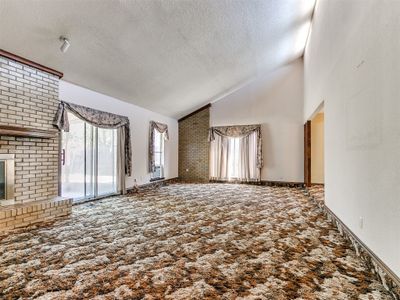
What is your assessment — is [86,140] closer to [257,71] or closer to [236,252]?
[236,252]

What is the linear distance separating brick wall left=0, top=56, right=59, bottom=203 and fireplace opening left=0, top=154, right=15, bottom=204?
67mm

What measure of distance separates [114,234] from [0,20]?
9.74 feet

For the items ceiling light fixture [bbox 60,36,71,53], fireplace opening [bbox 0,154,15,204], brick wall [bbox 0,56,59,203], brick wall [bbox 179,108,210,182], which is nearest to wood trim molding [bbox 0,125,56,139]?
brick wall [bbox 0,56,59,203]

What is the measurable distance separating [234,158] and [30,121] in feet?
19.9

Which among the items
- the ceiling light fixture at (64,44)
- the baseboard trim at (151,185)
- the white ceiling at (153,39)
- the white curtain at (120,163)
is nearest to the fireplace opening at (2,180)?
the white ceiling at (153,39)

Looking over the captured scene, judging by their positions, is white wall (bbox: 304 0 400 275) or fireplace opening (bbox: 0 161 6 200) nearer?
white wall (bbox: 304 0 400 275)

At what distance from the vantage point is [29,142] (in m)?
3.79

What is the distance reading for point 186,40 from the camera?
14.4ft

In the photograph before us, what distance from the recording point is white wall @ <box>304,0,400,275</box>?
5.76 ft

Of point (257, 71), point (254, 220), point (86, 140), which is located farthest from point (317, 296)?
point (257, 71)

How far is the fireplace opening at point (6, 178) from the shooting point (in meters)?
3.47

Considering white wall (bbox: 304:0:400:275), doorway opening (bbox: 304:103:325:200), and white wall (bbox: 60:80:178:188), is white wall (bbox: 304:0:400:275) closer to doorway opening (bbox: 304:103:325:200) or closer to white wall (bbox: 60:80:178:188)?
doorway opening (bbox: 304:103:325:200)

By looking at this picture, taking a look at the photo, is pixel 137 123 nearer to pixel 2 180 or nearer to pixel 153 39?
pixel 153 39

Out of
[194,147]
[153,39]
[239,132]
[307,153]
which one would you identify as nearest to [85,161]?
[153,39]
